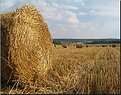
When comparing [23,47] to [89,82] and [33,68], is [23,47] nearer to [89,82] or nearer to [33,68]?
[33,68]

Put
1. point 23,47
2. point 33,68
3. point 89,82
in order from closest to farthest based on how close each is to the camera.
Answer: point 89,82 < point 23,47 < point 33,68

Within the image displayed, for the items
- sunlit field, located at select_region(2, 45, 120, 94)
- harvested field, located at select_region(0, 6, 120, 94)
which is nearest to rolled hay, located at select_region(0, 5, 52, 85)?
harvested field, located at select_region(0, 6, 120, 94)

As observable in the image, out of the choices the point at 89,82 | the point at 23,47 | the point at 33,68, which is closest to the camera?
the point at 89,82

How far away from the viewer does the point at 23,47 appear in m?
7.43

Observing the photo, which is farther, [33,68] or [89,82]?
[33,68]

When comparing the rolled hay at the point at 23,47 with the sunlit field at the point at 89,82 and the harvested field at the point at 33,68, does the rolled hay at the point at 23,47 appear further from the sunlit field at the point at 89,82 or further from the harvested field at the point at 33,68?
the sunlit field at the point at 89,82

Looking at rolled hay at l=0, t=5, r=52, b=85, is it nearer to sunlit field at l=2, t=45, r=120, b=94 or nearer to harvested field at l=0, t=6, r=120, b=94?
harvested field at l=0, t=6, r=120, b=94

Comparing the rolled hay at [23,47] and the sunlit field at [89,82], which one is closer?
the sunlit field at [89,82]

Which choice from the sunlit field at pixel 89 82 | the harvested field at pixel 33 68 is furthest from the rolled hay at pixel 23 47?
the sunlit field at pixel 89 82

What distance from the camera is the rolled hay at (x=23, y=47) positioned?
7230 millimetres

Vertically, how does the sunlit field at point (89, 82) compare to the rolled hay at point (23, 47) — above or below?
below

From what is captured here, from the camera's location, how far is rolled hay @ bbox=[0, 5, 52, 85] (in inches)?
285

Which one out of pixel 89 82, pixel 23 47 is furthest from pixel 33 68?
pixel 89 82

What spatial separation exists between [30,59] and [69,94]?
1.31 meters
